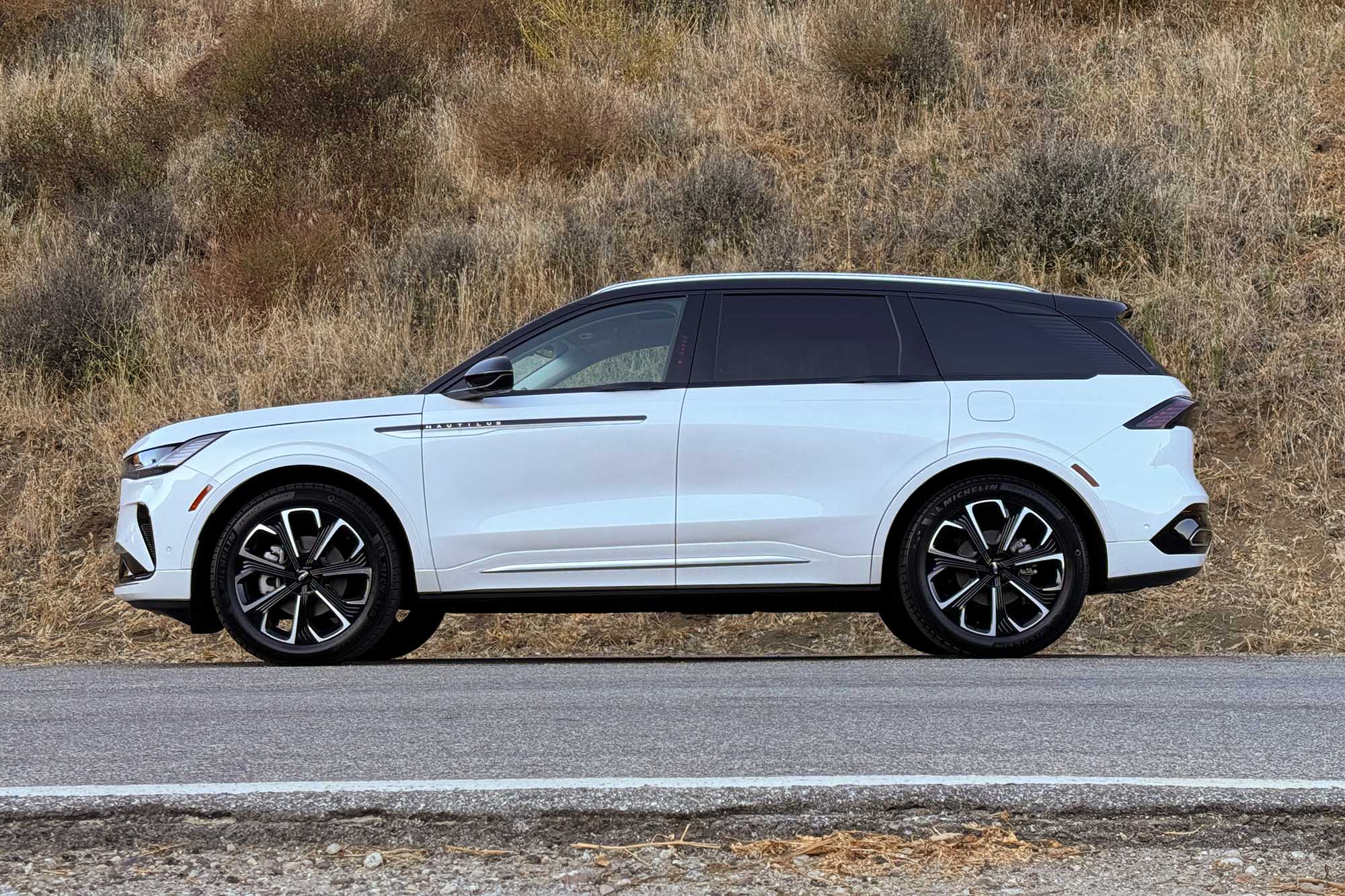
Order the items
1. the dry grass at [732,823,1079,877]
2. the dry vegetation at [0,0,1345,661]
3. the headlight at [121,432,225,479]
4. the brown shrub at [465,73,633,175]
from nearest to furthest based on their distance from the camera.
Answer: the dry grass at [732,823,1079,877], the headlight at [121,432,225,479], the dry vegetation at [0,0,1345,661], the brown shrub at [465,73,633,175]

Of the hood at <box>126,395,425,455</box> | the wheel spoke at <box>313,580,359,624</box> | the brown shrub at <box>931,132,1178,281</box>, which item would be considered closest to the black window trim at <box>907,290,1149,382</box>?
the hood at <box>126,395,425,455</box>

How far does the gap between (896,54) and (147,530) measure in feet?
44.4

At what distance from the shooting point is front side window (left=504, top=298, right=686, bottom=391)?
7.35 meters

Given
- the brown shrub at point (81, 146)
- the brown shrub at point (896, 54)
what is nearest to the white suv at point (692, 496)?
the brown shrub at point (896, 54)

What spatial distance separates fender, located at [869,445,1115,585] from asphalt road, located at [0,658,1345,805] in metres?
0.60

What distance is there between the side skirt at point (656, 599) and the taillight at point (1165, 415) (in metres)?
1.48

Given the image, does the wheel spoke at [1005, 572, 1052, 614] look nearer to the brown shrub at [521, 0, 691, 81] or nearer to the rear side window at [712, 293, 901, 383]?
the rear side window at [712, 293, 901, 383]

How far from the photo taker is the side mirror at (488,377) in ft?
23.1

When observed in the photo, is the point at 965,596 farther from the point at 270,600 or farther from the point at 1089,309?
the point at 270,600

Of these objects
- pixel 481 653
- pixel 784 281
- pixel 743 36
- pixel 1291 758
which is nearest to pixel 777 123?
pixel 743 36

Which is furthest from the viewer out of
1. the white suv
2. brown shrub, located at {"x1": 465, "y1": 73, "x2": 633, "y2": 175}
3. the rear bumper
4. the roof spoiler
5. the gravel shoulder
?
brown shrub, located at {"x1": 465, "y1": 73, "x2": 633, "y2": 175}

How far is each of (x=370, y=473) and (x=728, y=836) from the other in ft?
12.3

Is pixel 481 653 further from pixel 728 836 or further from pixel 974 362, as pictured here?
pixel 728 836

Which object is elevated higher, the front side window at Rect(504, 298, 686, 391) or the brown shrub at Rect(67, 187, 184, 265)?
the brown shrub at Rect(67, 187, 184, 265)
